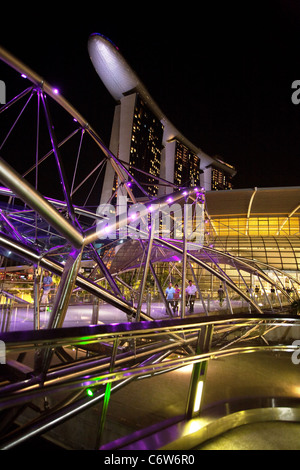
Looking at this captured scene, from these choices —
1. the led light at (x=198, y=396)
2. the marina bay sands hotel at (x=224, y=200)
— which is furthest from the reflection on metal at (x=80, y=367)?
the marina bay sands hotel at (x=224, y=200)

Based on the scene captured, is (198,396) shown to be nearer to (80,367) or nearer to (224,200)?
(80,367)

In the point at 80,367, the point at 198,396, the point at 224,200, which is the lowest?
the point at 198,396

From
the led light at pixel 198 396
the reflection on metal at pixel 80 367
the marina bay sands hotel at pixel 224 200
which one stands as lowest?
the led light at pixel 198 396

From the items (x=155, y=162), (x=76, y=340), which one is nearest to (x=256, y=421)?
(x=76, y=340)

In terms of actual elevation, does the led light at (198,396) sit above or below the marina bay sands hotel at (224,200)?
below

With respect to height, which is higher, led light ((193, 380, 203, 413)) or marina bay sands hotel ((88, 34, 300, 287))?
marina bay sands hotel ((88, 34, 300, 287))

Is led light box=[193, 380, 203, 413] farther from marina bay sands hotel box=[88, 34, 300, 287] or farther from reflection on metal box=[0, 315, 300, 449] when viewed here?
marina bay sands hotel box=[88, 34, 300, 287]

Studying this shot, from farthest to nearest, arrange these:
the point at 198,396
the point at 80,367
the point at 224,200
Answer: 1. the point at 224,200
2. the point at 198,396
3. the point at 80,367

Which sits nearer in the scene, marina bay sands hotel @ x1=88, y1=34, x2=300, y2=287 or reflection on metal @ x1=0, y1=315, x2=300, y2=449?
reflection on metal @ x1=0, y1=315, x2=300, y2=449

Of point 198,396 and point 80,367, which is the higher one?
point 80,367

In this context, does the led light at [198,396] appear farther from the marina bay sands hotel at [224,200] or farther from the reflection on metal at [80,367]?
the marina bay sands hotel at [224,200]

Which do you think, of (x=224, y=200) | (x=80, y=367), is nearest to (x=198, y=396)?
(x=80, y=367)

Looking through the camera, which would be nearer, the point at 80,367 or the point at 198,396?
the point at 80,367

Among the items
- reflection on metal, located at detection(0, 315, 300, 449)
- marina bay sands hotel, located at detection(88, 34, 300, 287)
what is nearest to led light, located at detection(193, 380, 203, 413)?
reflection on metal, located at detection(0, 315, 300, 449)
